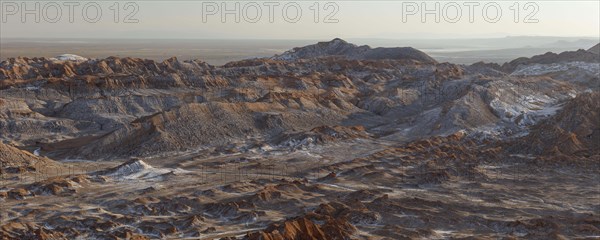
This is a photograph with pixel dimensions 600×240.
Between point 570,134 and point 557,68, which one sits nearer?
point 570,134

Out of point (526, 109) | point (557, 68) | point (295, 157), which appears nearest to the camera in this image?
point (295, 157)

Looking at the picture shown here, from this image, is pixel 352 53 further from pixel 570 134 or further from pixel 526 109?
pixel 570 134

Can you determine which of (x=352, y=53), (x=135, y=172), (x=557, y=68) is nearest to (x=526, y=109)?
(x=557, y=68)

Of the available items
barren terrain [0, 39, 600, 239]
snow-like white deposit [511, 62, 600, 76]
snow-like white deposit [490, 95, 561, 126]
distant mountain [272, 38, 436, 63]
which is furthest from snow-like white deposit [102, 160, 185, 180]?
distant mountain [272, 38, 436, 63]

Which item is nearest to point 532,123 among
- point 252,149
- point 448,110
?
point 448,110

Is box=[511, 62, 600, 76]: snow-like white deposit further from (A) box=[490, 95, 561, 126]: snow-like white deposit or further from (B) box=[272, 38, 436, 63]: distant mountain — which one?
(A) box=[490, 95, 561, 126]: snow-like white deposit

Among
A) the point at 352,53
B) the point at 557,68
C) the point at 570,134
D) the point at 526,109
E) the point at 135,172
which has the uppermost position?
the point at 352,53
